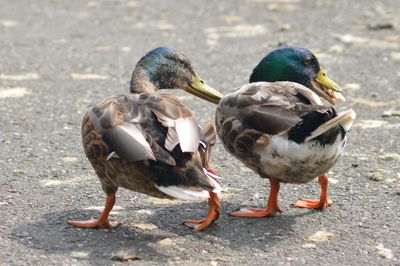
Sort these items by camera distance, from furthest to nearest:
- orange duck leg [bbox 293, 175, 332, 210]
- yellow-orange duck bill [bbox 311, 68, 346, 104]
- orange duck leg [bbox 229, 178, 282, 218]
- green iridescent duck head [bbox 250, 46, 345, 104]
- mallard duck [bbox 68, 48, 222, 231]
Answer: yellow-orange duck bill [bbox 311, 68, 346, 104], green iridescent duck head [bbox 250, 46, 345, 104], orange duck leg [bbox 293, 175, 332, 210], orange duck leg [bbox 229, 178, 282, 218], mallard duck [bbox 68, 48, 222, 231]

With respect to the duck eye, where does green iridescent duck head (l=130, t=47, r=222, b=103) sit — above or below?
below

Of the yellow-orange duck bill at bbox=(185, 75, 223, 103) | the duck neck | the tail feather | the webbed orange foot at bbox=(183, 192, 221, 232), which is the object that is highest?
the tail feather

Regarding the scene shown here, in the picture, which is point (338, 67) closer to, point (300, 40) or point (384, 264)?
point (300, 40)

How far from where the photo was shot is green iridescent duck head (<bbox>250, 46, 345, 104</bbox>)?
6191 millimetres

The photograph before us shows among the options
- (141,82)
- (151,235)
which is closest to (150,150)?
(151,235)

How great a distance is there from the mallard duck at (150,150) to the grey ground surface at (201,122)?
0.31m

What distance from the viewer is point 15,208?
18.4 feet

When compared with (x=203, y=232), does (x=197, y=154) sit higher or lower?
higher

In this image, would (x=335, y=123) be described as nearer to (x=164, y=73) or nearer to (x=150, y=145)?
(x=150, y=145)

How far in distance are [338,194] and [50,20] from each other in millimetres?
6495

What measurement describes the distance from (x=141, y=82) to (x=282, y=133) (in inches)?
45.9

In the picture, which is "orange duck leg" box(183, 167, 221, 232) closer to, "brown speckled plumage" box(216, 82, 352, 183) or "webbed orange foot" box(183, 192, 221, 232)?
"webbed orange foot" box(183, 192, 221, 232)

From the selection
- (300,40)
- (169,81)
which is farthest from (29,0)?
(169,81)

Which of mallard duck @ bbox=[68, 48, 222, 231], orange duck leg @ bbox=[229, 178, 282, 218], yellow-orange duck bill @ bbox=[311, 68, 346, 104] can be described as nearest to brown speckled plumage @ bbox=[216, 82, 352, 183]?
orange duck leg @ bbox=[229, 178, 282, 218]
